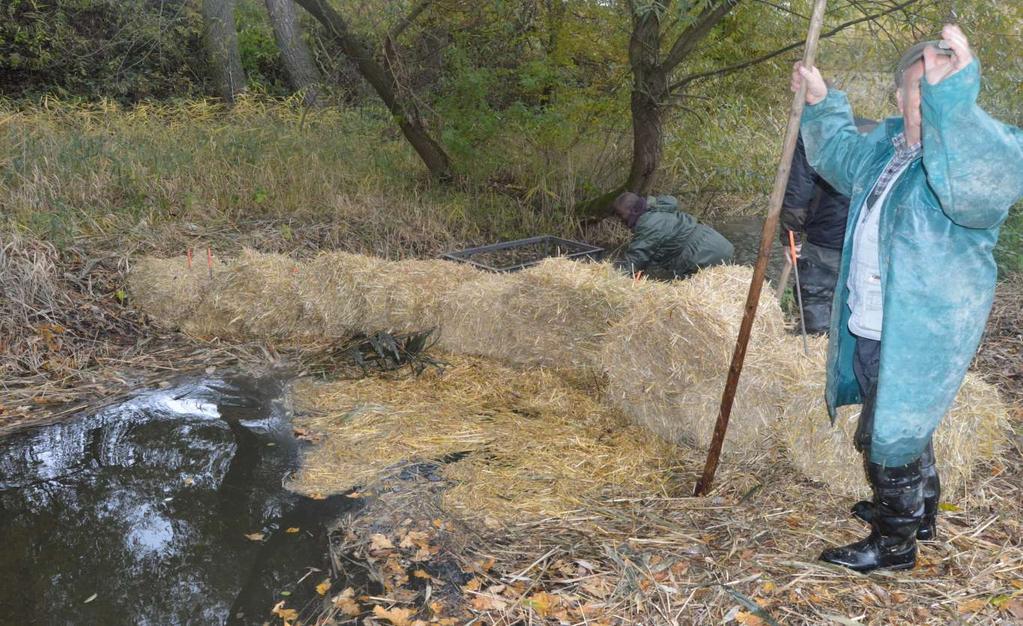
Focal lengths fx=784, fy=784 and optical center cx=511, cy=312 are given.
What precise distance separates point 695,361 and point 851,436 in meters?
0.90

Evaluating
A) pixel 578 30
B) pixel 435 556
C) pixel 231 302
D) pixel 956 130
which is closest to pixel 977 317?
pixel 956 130

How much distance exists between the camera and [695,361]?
4.27 m

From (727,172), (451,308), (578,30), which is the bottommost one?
(451,308)

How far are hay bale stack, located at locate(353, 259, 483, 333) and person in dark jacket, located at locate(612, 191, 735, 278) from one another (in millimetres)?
1550

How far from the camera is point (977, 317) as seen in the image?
2.68m

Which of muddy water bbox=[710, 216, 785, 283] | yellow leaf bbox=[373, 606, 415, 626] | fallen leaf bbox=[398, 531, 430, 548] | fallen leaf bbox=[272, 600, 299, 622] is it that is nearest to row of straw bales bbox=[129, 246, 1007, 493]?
fallen leaf bbox=[398, 531, 430, 548]

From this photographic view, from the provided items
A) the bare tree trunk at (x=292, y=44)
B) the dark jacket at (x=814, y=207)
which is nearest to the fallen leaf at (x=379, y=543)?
the dark jacket at (x=814, y=207)

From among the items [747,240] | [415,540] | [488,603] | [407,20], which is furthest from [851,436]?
[407,20]

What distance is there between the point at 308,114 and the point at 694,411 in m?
8.79

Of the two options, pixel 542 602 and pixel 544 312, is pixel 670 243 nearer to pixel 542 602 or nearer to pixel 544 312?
pixel 544 312

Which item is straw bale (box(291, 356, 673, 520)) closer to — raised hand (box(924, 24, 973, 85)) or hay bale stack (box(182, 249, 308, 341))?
hay bale stack (box(182, 249, 308, 341))

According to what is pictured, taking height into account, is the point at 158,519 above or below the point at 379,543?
below

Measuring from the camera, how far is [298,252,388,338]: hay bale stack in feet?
20.1

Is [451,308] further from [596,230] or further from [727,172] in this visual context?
[727,172]
